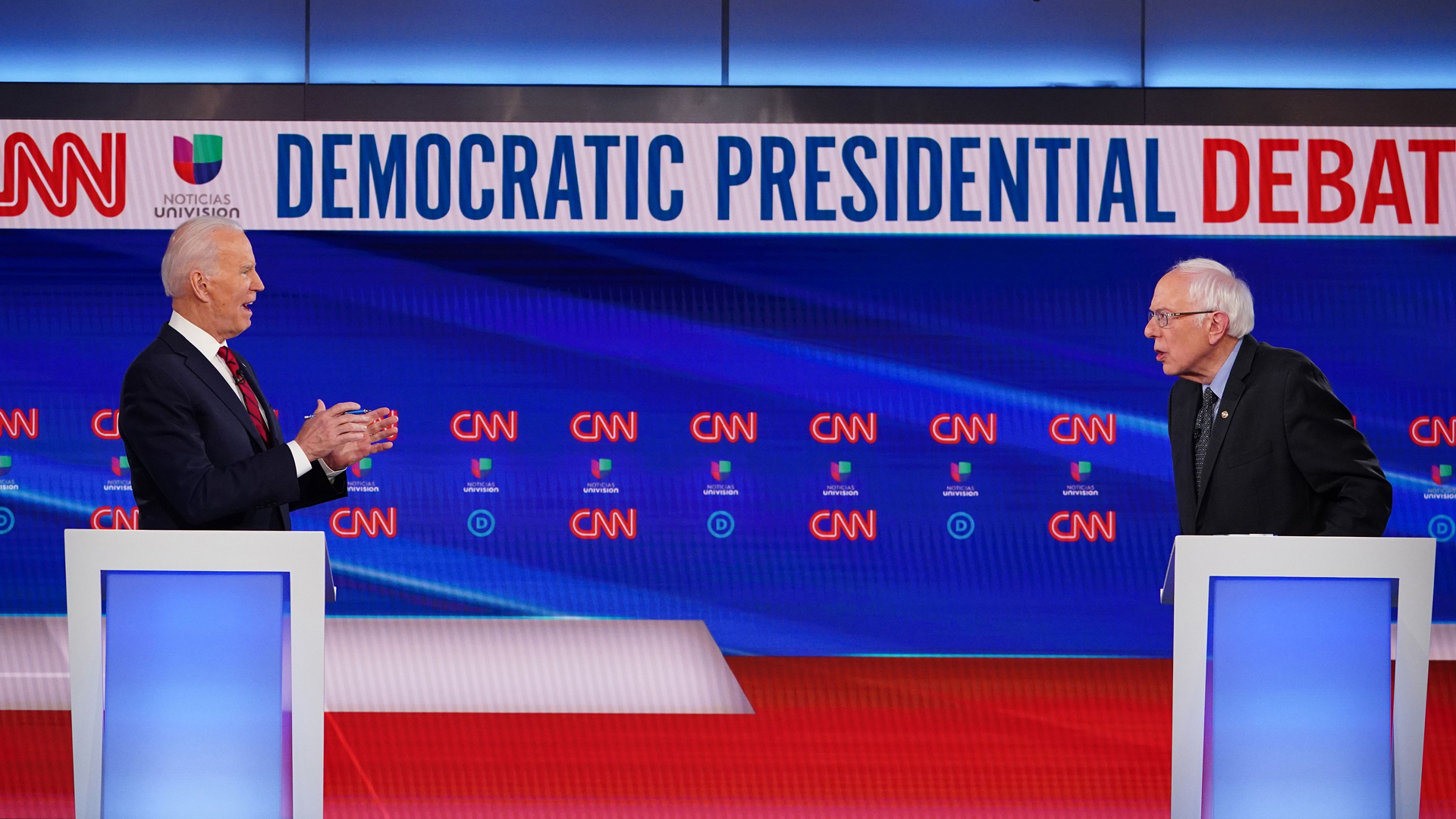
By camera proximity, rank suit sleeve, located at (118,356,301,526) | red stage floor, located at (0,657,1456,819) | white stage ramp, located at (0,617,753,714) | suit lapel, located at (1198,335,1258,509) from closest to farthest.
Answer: suit sleeve, located at (118,356,301,526) < suit lapel, located at (1198,335,1258,509) < red stage floor, located at (0,657,1456,819) < white stage ramp, located at (0,617,753,714)

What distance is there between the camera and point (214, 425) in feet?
7.06

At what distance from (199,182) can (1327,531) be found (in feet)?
14.4

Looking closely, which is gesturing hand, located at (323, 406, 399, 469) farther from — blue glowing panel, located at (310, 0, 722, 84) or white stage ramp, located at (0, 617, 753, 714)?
blue glowing panel, located at (310, 0, 722, 84)

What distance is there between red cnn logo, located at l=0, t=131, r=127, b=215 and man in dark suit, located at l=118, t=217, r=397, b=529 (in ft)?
9.71

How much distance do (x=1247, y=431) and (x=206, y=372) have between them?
2.07 meters

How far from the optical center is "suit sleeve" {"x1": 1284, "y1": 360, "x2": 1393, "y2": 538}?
227 centimetres

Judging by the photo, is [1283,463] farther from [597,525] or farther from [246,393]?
[597,525]

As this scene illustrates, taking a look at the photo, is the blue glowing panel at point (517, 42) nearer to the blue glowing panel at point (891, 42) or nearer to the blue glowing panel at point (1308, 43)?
the blue glowing panel at point (891, 42)

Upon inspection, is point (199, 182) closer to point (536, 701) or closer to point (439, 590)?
point (439, 590)

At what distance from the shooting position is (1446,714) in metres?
4.04

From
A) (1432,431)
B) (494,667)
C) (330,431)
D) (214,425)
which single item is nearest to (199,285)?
(214,425)

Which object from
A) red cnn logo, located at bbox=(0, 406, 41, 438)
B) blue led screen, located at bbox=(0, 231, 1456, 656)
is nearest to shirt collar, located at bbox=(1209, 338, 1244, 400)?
blue led screen, located at bbox=(0, 231, 1456, 656)

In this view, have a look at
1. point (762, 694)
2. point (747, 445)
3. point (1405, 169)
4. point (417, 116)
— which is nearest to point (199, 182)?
point (417, 116)

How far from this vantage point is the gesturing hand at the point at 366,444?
86.8 inches
